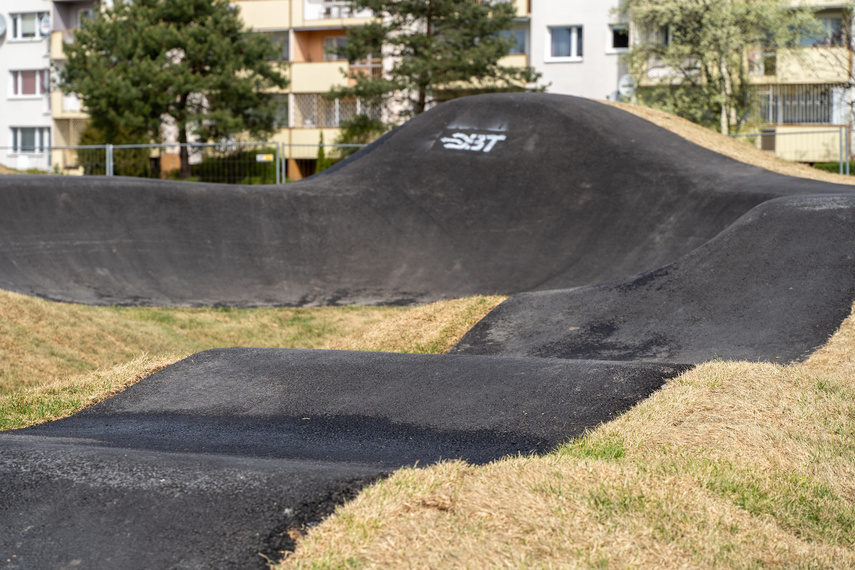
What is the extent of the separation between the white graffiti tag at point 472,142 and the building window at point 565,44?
23091mm

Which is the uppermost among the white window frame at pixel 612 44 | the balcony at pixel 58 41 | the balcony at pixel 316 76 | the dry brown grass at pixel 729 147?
the balcony at pixel 58 41

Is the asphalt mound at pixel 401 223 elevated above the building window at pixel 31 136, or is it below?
below

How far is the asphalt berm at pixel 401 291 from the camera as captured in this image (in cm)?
424

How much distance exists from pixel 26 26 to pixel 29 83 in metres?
3.41

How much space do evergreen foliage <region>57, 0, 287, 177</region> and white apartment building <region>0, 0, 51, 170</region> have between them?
1039cm

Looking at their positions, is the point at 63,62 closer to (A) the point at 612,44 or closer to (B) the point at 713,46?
(A) the point at 612,44

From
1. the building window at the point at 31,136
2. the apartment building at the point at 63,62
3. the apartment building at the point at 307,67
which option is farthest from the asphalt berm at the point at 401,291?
the building window at the point at 31,136

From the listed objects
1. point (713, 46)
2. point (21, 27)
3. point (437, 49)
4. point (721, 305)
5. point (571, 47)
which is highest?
point (21, 27)

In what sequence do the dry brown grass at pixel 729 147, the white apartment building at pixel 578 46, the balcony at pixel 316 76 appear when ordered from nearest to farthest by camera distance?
the dry brown grass at pixel 729 147 → the white apartment building at pixel 578 46 → the balcony at pixel 316 76

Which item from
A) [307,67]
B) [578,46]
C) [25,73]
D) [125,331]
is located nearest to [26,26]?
[25,73]

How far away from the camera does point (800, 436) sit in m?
5.48

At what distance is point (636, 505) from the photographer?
13.4ft

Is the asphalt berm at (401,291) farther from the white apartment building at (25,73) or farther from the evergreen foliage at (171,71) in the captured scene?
the white apartment building at (25,73)

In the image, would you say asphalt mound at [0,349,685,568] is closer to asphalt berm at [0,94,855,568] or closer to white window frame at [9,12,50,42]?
asphalt berm at [0,94,855,568]
